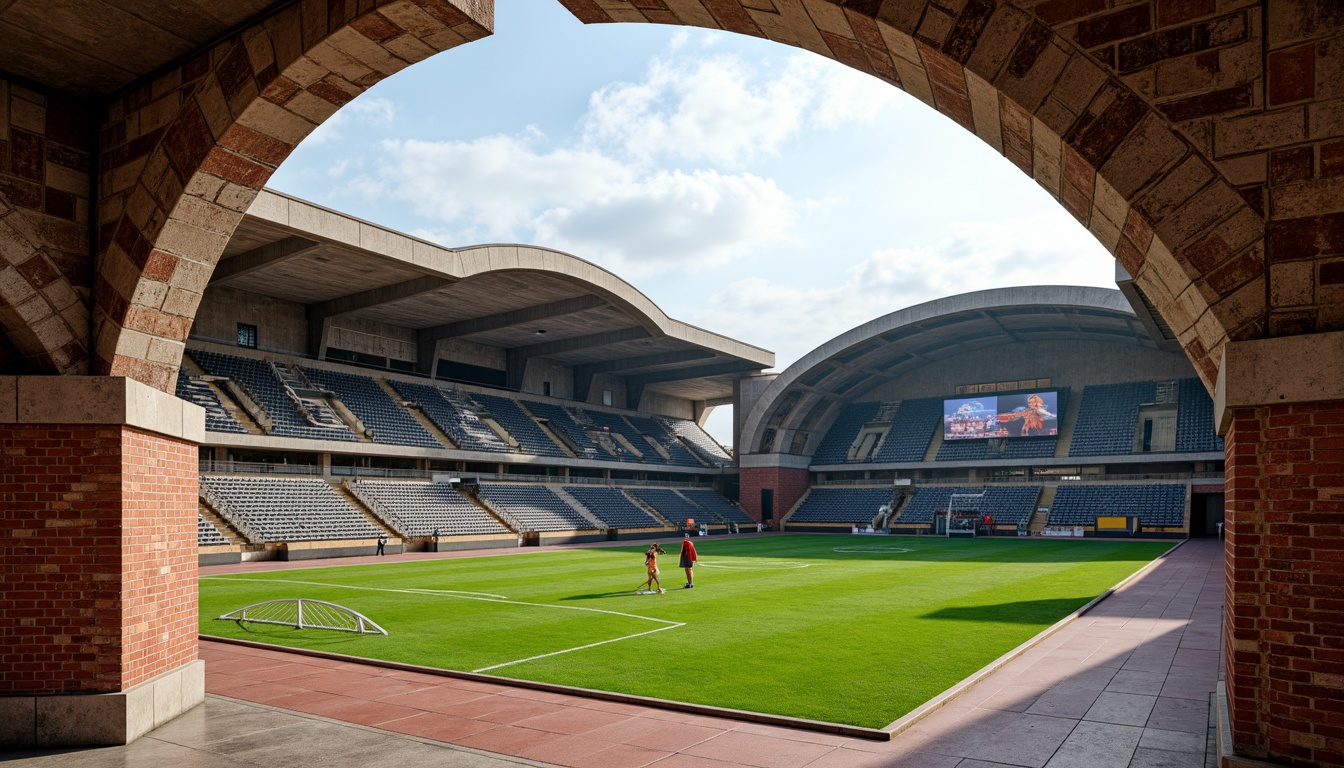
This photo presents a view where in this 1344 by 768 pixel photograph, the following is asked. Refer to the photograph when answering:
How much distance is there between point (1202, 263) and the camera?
227 inches

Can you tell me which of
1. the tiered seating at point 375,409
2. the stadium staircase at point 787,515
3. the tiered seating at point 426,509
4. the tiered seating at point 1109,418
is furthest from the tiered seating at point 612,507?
the tiered seating at point 1109,418

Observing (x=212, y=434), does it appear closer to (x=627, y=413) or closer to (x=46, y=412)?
(x=46, y=412)

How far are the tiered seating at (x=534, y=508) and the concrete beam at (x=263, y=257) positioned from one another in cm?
1617

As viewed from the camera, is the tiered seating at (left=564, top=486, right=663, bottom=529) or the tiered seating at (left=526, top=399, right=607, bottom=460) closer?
the tiered seating at (left=564, top=486, right=663, bottom=529)

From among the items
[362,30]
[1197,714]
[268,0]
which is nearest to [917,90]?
[362,30]

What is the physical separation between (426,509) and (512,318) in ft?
35.8

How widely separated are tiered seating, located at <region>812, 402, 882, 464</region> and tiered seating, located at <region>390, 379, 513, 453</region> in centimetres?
2453

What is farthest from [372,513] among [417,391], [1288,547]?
[1288,547]

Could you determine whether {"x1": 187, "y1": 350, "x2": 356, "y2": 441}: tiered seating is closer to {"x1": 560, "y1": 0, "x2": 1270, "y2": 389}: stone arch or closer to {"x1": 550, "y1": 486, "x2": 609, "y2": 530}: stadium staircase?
{"x1": 550, "y1": 486, "x2": 609, "y2": 530}: stadium staircase

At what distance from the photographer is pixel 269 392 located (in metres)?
38.1

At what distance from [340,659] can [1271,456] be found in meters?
11.7

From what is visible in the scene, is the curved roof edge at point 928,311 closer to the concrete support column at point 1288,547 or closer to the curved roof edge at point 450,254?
the curved roof edge at point 450,254

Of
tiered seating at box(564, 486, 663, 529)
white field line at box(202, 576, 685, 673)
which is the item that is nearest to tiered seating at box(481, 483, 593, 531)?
tiered seating at box(564, 486, 663, 529)

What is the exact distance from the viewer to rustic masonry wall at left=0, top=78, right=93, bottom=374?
851 centimetres
